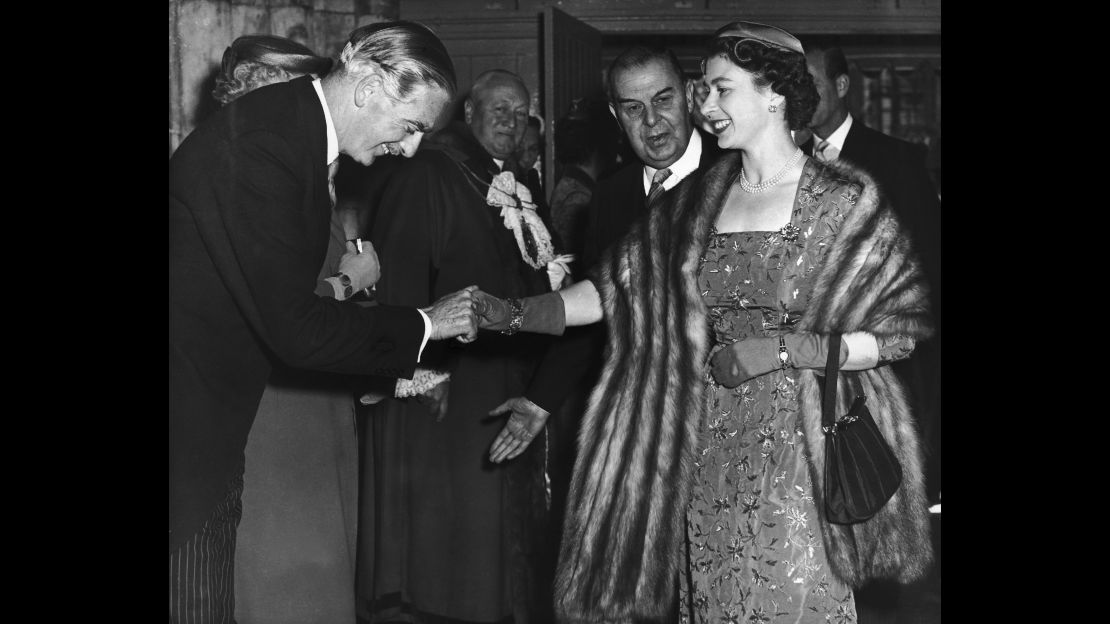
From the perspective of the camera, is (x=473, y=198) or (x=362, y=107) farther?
(x=473, y=198)

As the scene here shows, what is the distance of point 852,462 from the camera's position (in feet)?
10.3

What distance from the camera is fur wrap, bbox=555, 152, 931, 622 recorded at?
3176 mm

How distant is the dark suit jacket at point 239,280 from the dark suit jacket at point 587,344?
0.91m

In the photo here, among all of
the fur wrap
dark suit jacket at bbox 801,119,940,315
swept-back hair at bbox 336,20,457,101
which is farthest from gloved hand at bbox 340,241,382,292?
dark suit jacket at bbox 801,119,940,315

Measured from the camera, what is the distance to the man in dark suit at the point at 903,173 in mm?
4055

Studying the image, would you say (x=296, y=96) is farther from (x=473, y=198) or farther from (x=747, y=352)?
(x=747, y=352)

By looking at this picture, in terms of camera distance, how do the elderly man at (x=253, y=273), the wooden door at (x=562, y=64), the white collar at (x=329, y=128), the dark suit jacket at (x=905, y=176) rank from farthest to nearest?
the wooden door at (x=562, y=64) → the dark suit jacket at (x=905, y=176) → the white collar at (x=329, y=128) → the elderly man at (x=253, y=273)

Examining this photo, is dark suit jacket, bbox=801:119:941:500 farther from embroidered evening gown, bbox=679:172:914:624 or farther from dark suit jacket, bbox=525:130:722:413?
embroidered evening gown, bbox=679:172:914:624

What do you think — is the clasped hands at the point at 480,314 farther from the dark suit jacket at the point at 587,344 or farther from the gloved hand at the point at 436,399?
the gloved hand at the point at 436,399

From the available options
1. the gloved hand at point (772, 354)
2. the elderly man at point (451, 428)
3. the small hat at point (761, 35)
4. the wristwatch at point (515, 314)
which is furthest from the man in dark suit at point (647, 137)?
the gloved hand at point (772, 354)

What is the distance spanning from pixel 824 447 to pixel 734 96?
100 centimetres
